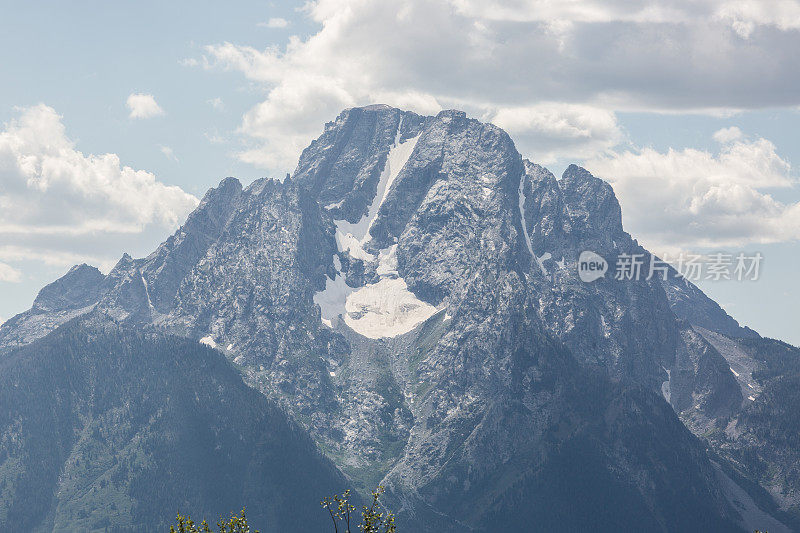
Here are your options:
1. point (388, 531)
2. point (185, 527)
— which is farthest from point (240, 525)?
point (388, 531)

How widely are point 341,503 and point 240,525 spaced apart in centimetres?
1236

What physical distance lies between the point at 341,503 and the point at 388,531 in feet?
24.2

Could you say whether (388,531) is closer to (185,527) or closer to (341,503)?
(341,503)

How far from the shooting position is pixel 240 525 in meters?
120

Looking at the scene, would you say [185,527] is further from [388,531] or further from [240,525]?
[388,531]

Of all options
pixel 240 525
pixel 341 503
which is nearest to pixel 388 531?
pixel 341 503

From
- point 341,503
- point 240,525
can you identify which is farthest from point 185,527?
point 341,503

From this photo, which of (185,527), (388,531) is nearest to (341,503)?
(388,531)

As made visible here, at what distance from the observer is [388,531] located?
114 meters

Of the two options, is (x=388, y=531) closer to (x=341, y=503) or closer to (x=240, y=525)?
(x=341, y=503)

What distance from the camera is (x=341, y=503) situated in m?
118

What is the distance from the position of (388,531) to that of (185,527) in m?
22.7

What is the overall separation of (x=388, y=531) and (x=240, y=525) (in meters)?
18.4
